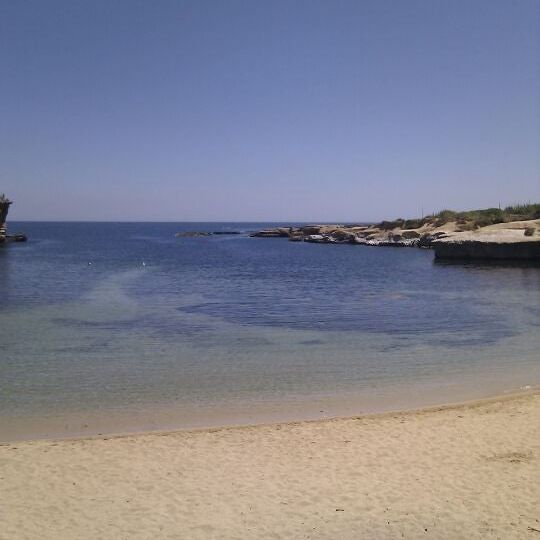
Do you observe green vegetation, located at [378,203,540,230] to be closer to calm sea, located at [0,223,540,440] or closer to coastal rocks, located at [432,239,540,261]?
coastal rocks, located at [432,239,540,261]

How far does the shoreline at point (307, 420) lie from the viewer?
839 cm

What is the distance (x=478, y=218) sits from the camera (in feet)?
199

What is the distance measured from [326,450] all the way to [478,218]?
58.1m

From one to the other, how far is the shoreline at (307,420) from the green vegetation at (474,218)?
49.2 m

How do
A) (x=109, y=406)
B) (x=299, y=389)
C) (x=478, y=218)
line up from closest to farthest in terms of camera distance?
(x=109, y=406) → (x=299, y=389) → (x=478, y=218)

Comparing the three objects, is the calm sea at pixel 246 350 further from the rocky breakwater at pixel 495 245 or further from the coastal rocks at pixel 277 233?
the coastal rocks at pixel 277 233

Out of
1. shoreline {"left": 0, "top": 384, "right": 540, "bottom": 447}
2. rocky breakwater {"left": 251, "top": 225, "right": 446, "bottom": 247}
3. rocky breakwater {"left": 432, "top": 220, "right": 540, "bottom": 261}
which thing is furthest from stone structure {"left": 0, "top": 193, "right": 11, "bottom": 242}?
shoreline {"left": 0, "top": 384, "right": 540, "bottom": 447}

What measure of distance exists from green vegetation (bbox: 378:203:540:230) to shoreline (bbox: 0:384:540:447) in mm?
49224

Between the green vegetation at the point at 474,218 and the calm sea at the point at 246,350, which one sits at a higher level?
the green vegetation at the point at 474,218

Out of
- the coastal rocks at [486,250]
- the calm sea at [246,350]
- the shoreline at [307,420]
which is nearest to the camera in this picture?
the shoreline at [307,420]

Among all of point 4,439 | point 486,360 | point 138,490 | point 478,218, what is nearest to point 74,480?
point 138,490

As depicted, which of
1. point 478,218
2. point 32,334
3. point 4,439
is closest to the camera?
point 4,439

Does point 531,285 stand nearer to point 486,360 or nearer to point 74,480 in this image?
point 486,360

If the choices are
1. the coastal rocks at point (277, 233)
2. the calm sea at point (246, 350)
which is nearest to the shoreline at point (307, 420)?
the calm sea at point (246, 350)
